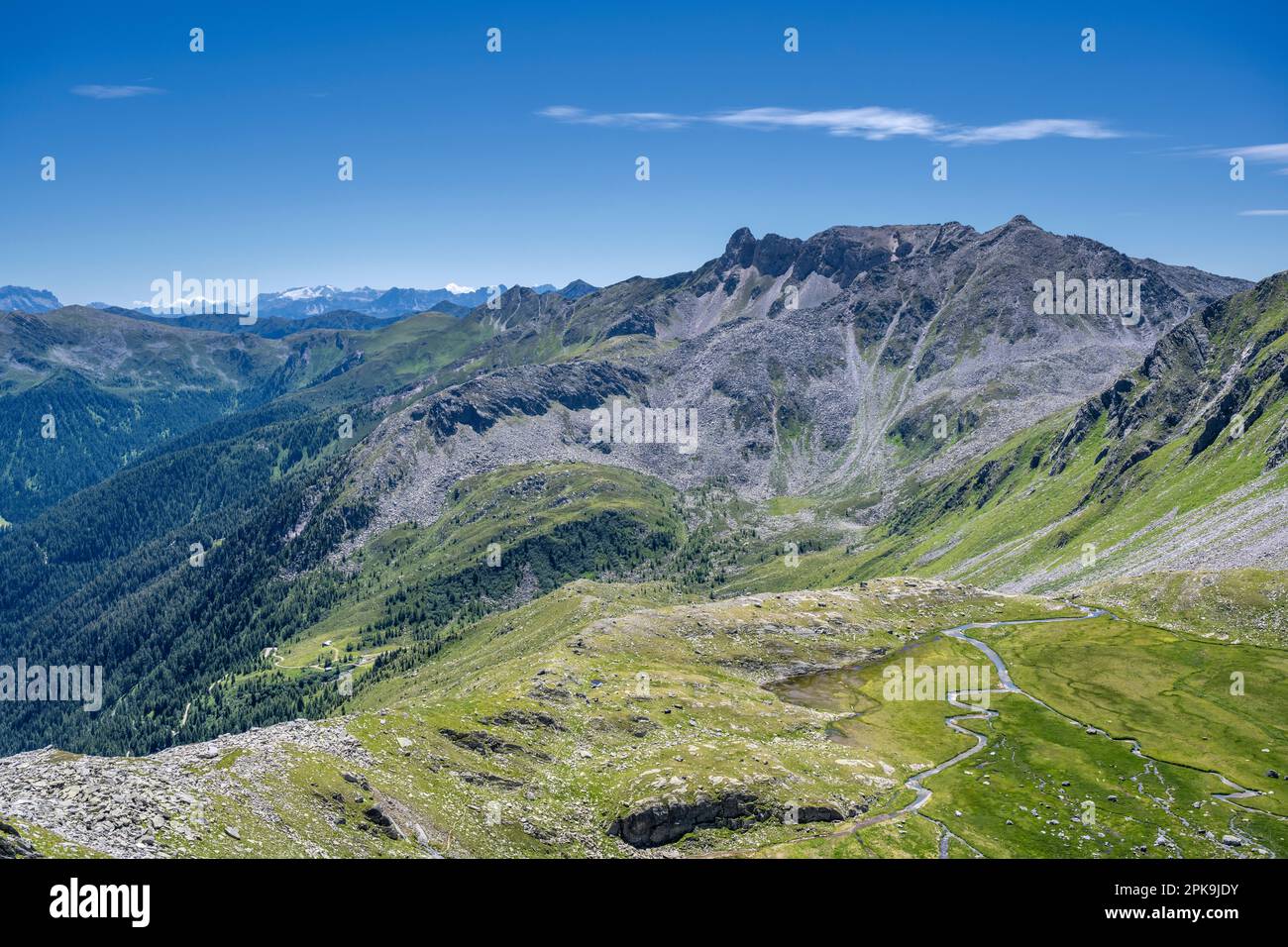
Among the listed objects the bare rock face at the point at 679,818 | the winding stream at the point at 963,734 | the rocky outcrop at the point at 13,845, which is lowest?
the winding stream at the point at 963,734

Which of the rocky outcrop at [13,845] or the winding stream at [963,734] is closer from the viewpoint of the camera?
the rocky outcrop at [13,845]

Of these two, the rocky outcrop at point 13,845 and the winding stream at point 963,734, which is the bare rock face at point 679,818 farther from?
the rocky outcrop at point 13,845

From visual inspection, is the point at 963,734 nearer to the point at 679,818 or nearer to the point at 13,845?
the point at 679,818

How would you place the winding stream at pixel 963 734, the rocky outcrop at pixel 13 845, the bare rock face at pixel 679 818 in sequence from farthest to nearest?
the winding stream at pixel 963 734
the bare rock face at pixel 679 818
the rocky outcrop at pixel 13 845

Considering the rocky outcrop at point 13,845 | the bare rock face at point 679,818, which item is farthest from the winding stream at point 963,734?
the rocky outcrop at point 13,845

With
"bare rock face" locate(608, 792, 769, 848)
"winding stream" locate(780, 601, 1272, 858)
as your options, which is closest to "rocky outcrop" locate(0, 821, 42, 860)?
"bare rock face" locate(608, 792, 769, 848)

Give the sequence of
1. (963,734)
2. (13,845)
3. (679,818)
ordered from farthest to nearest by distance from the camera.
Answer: (963,734)
(679,818)
(13,845)

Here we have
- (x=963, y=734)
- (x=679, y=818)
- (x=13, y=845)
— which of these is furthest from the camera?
(x=963, y=734)

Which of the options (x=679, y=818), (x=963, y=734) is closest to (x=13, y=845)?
(x=679, y=818)

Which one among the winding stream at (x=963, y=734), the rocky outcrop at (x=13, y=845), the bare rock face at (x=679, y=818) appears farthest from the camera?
the winding stream at (x=963, y=734)

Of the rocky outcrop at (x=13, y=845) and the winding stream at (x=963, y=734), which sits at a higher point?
the rocky outcrop at (x=13, y=845)
